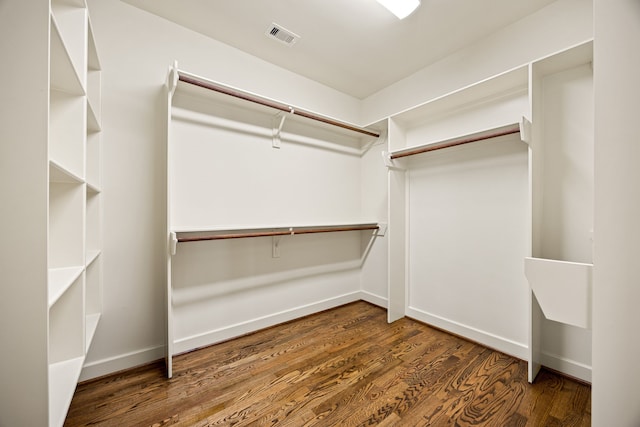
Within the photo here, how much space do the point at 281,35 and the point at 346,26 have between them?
514 millimetres

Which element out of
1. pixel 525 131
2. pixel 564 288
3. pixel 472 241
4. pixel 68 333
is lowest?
pixel 68 333

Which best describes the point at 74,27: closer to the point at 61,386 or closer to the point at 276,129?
the point at 276,129

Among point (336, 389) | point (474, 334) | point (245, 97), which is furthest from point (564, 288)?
point (245, 97)

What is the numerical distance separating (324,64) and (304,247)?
5.81ft

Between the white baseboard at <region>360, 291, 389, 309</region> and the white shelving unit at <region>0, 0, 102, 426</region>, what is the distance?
2.39m

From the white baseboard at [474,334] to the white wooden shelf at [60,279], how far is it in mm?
2536

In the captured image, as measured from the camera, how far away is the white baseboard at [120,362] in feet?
5.29

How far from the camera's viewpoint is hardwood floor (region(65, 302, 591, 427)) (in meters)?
1.32

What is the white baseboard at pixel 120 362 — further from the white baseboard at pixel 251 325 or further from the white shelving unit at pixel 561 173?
the white shelving unit at pixel 561 173

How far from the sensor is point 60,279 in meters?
1.06

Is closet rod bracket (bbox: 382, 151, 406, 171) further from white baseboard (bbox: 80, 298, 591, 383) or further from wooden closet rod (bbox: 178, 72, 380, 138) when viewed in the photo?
white baseboard (bbox: 80, 298, 591, 383)
